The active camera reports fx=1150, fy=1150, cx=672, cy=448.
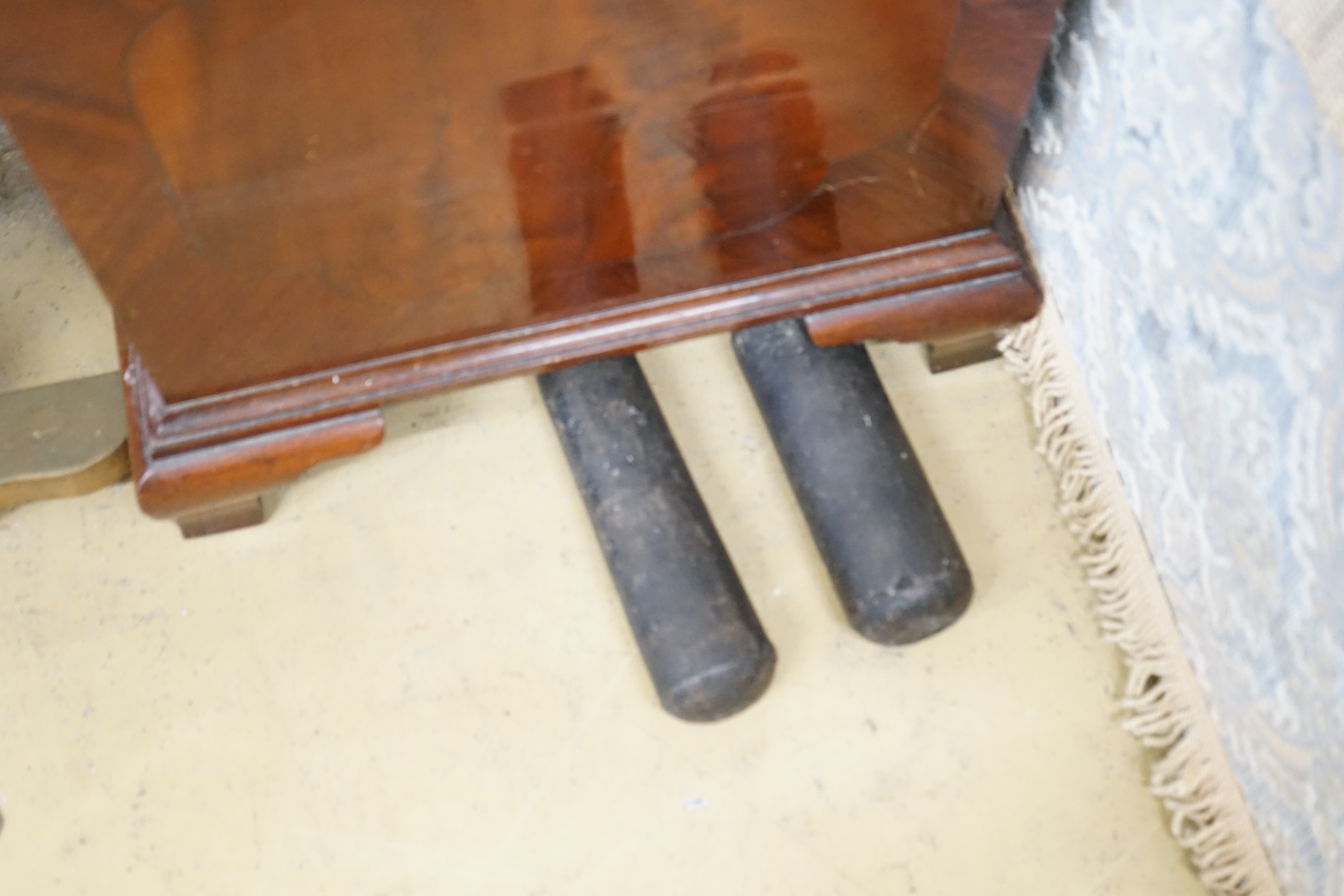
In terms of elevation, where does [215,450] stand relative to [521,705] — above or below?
above

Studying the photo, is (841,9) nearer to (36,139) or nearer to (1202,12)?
(1202,12)

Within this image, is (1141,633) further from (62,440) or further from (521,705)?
(62,440)

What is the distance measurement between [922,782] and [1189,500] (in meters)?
0.31

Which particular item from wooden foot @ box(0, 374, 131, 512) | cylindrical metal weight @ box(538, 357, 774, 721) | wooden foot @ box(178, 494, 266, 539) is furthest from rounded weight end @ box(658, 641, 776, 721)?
wooden foot @ box(0, 374, 131, 512)

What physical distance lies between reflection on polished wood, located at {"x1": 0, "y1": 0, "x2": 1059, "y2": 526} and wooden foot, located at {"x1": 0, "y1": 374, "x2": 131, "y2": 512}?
0.43 feet

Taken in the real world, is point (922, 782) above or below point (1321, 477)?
below

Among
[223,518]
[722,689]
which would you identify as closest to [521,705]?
[722,689]

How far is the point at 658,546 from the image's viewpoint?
0.92 m

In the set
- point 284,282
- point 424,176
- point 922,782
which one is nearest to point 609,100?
point 424,176

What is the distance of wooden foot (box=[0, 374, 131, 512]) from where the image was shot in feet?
3.30

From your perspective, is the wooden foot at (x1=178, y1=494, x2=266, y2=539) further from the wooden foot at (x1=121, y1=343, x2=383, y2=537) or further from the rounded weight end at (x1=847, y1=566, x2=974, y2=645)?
the rounded weight end at (x1=847, y1=566, x2=974, y2=645)

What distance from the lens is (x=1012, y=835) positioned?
0.91 metres

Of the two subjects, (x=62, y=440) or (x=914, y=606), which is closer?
(x=914, y=606)

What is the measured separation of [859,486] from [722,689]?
0.64 ft
